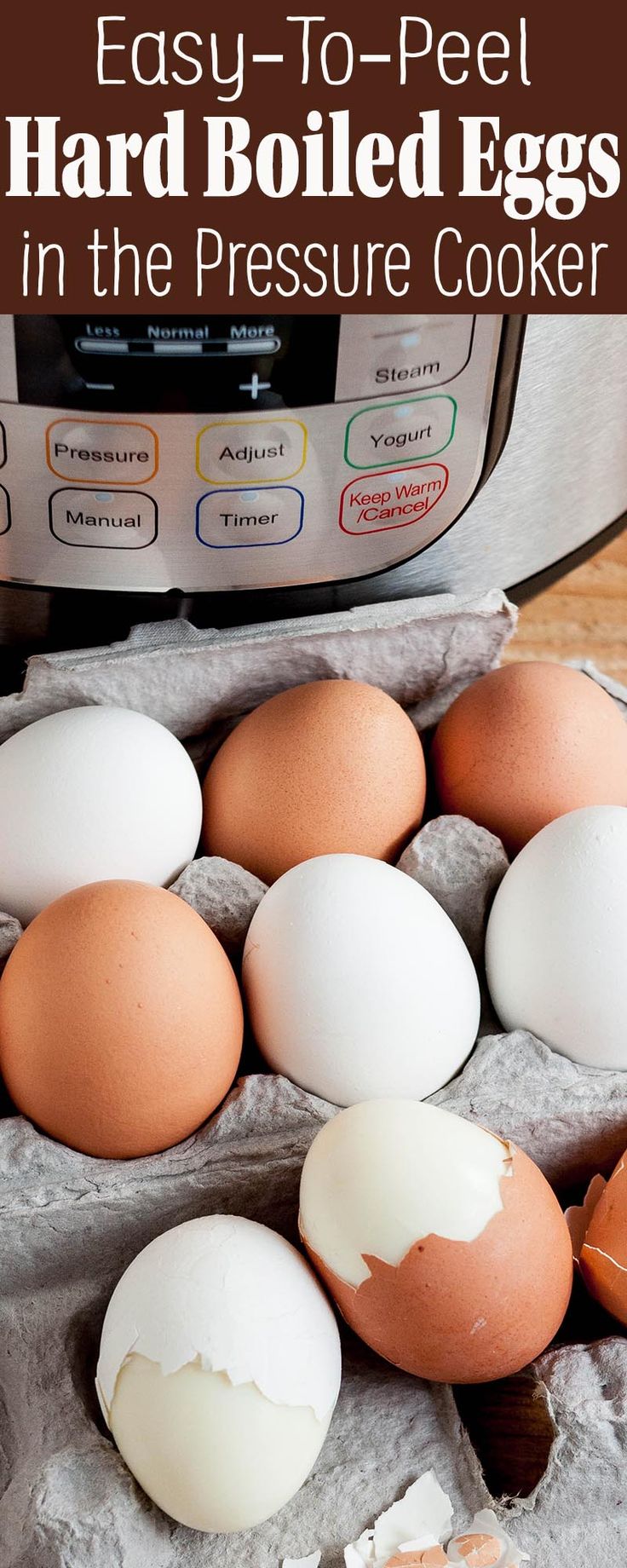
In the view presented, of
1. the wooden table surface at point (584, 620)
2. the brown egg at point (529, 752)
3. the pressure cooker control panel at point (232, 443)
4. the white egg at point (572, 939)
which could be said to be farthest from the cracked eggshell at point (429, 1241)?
the wooden table surface at point (584, 620)

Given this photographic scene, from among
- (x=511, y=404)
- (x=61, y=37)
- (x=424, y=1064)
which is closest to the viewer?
(x=61, y=37)

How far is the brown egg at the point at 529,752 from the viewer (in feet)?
2.47

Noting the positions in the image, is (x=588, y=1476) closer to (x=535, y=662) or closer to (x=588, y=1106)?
(x=588, y=1106)

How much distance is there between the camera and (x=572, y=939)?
0.66 metres

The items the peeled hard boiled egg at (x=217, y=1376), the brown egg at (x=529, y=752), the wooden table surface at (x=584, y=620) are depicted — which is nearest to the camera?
the peeled hard boiled egg at (x=217, y=1376)

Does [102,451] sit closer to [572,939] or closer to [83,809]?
[83,809]

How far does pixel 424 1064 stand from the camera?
647 millimetres

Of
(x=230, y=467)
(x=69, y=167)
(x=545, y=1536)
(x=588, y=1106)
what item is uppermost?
(x=69, y=167)

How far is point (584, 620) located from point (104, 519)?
0.52 m

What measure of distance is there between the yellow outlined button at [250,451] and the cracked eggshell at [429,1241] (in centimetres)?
34

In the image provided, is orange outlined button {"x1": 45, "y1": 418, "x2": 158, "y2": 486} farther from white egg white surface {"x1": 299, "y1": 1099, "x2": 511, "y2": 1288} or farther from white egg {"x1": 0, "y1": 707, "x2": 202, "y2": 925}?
white egg white surface {"x1": 299, "y1": 1099, "x2": 511, "y2": 1288}

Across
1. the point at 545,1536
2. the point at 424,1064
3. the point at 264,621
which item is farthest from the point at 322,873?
the point at 545,1536

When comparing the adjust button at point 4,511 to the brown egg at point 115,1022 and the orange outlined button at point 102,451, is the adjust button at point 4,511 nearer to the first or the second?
the orange outlined button at point 102,451

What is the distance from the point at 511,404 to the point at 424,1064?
1.25ft
